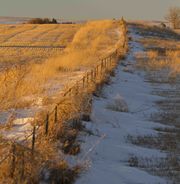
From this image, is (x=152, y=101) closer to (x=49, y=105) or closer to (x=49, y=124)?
(x=49, y=105)

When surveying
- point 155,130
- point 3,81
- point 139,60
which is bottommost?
point 139,60

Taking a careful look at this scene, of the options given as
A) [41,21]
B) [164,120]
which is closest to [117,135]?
[164,120]

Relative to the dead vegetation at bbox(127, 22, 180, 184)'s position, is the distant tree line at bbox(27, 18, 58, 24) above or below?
below

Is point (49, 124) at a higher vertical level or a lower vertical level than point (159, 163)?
higher

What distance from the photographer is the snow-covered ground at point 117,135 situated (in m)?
9.59

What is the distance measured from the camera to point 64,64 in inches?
975

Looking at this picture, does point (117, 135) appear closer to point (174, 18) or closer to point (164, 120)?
point (164, 120)

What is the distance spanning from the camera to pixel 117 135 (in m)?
13.0

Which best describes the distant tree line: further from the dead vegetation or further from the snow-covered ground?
the snow-covered ground

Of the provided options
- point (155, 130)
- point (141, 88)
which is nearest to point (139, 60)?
point (141, 88)

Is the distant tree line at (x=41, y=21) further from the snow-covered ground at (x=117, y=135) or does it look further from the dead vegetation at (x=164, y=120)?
the snow-covered ground at (x=117, y=135)

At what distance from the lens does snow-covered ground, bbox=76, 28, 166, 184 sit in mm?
9594

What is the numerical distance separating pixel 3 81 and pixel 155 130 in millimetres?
3444

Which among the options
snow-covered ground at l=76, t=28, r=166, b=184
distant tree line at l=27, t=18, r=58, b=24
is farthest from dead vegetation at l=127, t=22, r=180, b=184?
distant tree line at l=27, t=18, r=58, b=24
